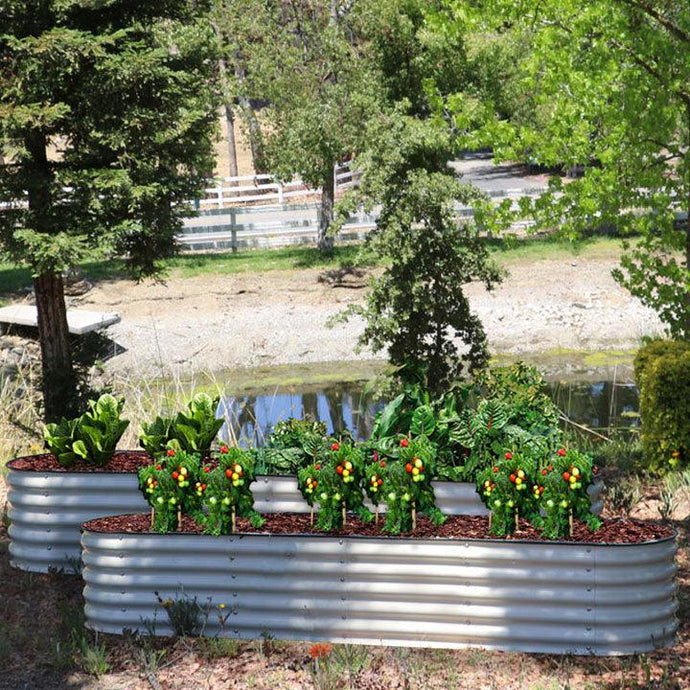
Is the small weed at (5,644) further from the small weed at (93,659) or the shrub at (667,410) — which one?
the shrub at (667,410)

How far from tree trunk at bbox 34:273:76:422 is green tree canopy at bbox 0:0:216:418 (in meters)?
0.01

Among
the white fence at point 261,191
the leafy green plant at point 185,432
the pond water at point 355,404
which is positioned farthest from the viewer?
the white fence at point 261,191

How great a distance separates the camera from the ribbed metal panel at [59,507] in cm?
726

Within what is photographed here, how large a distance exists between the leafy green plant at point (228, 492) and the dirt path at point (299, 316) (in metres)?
14.9

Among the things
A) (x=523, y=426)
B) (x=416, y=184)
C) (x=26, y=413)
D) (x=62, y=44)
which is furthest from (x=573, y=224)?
(x=26, y=413)

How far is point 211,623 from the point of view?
623 centimetres

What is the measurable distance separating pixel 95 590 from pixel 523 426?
305cm

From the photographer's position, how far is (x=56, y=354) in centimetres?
1052

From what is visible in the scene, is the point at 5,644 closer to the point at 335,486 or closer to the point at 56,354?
the point at 335,486

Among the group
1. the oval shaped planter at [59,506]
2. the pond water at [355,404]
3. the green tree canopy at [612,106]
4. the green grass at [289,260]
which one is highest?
the green tree canopy at [612,106]

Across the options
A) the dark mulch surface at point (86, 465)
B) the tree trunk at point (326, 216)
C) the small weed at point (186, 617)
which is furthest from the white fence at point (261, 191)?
the small weed at point (186, 617)

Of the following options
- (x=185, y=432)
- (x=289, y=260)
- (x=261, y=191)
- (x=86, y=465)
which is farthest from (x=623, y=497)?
(x=261, y=191)

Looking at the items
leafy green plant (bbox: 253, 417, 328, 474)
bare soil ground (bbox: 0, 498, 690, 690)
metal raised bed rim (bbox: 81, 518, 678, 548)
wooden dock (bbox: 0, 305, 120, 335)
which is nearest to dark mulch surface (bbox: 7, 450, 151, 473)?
leafy green plant (bbox: 253, 417, 328, 474)

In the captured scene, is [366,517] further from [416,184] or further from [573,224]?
[416,184]
